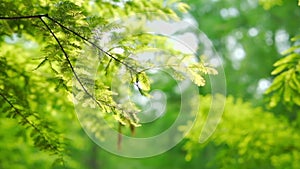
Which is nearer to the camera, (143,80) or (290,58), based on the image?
(143,80)

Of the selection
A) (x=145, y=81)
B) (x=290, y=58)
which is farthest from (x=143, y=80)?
(x=290, y=58)

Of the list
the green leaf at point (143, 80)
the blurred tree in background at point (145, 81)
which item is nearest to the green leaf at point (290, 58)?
the blurred tree in background at point (145, 81)

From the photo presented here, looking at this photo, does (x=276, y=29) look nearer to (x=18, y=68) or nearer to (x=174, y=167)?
(x=174, y=167)

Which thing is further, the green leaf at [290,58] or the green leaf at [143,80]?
the green leaf at [290,58]

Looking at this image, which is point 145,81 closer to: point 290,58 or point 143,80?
point 143,80

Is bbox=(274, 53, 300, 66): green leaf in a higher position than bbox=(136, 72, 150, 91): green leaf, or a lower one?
higher

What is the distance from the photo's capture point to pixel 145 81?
190 centimetres

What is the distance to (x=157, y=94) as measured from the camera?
303cm

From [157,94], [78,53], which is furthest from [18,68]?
[78,53]

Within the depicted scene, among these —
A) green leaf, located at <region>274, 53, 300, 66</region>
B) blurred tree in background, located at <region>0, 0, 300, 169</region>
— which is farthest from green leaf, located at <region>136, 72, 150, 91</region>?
green leaf, located at <region>274, 53, 300, 66</region>

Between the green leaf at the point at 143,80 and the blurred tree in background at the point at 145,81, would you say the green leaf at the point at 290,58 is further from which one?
the green leaf at the point at 143,80

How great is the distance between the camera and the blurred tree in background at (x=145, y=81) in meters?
1.94

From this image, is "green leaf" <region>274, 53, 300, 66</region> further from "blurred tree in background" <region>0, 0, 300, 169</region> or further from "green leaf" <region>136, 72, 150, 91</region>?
"green leaf" <region>136, 72, 150, 91</region>

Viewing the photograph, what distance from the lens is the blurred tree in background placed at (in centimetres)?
194
